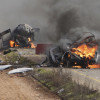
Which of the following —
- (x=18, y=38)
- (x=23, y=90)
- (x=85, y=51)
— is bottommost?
(x=23, y=90)

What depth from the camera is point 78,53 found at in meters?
12.4

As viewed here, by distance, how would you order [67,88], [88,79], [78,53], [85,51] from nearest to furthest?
[67,88], [88,79], [78,53], [85,51]

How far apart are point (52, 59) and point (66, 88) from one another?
5868 millimetres

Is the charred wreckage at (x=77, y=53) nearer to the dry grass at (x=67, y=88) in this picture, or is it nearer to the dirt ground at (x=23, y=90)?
the dry grass at (x=67, y=88)

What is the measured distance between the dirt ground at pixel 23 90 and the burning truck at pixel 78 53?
419cm

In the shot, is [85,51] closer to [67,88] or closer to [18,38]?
[67,88]

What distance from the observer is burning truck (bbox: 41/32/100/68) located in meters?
12.3

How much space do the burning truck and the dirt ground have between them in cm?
419

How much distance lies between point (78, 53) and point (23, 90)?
6.41m

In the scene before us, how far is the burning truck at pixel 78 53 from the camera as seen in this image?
40.2ft

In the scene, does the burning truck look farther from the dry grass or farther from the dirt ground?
the dirt ground

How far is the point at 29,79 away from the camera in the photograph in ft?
29.5

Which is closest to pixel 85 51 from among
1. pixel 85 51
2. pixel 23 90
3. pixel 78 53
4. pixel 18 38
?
pixel 85 51

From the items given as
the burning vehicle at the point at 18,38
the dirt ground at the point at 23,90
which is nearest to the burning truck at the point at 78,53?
the dirt ground at the point at 23,90
